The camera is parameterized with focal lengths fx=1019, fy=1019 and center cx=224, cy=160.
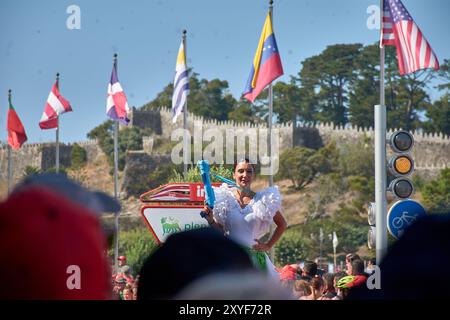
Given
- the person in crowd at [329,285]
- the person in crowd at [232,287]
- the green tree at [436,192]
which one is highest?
the person in crowd at [232,287]

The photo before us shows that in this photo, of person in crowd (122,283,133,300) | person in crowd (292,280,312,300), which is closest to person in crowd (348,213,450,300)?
person in crowd (292,280,312,300)

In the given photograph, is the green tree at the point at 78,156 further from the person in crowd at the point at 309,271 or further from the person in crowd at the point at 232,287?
the person in crowd at the point at 232,287

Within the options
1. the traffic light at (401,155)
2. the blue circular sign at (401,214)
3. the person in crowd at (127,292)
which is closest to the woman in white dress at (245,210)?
the blue circular sign at (401,214)

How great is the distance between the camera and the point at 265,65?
643 inches

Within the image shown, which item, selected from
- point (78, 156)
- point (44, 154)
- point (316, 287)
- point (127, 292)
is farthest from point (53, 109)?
point (44, 154)

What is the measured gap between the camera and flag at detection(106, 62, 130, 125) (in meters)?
23.2

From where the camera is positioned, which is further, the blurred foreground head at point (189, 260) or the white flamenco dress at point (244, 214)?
the white flamenco dress at point (244, 214)

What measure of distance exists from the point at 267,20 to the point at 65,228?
15677 millimetres

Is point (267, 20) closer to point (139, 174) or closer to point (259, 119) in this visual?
point (139, 174)

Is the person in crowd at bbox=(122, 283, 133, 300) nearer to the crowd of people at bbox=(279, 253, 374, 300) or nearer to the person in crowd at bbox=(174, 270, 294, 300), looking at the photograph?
the crowd of people at bbox=(279, 253, 374, 300)

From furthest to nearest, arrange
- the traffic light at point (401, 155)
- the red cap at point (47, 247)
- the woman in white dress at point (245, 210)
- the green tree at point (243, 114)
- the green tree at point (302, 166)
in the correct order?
the green tree at point (243, 114)
the green tree at point (302, 166)
the traffic light at point (401, 155)
the woman in white dress at point (245, 210)
the red cap at point (47, 247)

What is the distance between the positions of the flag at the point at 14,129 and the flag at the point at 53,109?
3.16 meters

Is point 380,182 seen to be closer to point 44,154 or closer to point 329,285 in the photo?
point 329,285

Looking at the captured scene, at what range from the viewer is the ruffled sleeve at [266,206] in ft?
21.1
